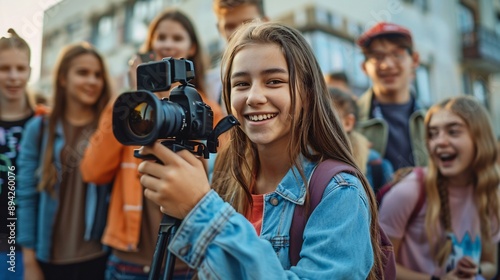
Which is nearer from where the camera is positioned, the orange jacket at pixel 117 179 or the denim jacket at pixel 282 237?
the denim jacket at pixel 282 237

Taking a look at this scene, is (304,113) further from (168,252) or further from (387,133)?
(387,133)

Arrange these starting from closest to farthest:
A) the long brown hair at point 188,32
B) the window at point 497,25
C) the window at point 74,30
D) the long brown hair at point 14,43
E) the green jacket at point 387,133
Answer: the long brown hair at point 14,43 → the long brown hair at point 188,32 → the green jacket at point 387,133 → the window at point 74,30 → the window at point 497,25

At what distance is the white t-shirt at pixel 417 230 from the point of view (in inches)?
83.7

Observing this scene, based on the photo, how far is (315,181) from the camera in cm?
117

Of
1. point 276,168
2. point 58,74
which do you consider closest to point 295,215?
point 276,168

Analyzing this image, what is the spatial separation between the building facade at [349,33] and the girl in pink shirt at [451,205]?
2376 millimetres

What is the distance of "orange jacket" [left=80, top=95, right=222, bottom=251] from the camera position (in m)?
1.99

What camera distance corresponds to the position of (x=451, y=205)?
2242mm

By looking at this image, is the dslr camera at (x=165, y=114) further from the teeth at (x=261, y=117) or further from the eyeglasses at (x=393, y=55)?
the eyeglasses at (x=393, y=55)

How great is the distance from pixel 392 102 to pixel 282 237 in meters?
2.05

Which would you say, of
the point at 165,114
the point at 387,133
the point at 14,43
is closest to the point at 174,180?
the point at 165,114

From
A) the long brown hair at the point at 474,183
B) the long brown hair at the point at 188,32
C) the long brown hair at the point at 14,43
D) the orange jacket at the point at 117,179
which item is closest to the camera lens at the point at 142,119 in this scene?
the long brown hair at the point at 14,43

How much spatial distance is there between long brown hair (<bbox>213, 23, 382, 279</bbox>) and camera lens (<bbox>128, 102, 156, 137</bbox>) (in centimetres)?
44

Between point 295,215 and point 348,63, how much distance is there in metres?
4.77
